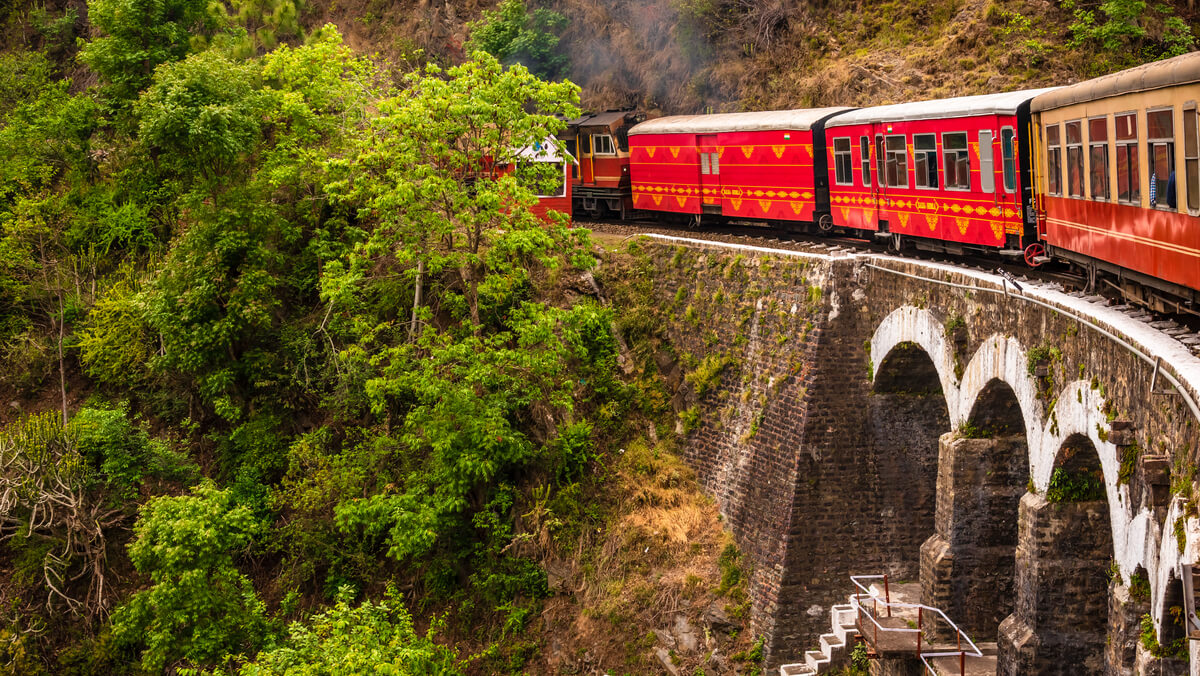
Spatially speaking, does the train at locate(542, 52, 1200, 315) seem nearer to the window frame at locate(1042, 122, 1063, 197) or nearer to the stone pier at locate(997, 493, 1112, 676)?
the window frame at locate(1042, 122, 1063, 197)


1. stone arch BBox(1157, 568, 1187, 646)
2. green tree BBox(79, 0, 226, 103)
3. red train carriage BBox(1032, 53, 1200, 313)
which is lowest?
stone arch BBox(1157, 568, 1187, 646)

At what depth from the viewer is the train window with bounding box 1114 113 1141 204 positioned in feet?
37.7

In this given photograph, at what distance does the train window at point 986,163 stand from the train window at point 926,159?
50.6 inches

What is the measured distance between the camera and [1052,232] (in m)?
15.0

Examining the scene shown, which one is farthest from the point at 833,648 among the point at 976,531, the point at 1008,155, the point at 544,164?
the point at 544,164

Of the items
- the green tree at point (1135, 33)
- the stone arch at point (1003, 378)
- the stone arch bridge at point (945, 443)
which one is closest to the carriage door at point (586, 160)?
the stone arch bridge at point (945, 443)

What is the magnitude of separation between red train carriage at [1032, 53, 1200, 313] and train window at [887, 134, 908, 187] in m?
3.99

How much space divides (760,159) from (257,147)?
11.6m

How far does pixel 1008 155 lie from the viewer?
1627cm

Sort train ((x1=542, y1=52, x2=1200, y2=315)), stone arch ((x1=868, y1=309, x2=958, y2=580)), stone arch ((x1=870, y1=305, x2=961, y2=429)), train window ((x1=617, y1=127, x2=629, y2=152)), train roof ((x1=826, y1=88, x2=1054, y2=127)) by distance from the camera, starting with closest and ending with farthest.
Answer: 1. train ((x1=542, y1=52, x2=1200, y2=315))
2. stone arch ((x1=870, y1=305, x2=961, y2=429))
3. train roof ((x1=826, y1=88, x2=1054, y2=127))
4. stone arch ((x1=868, y1=309, x2=958, y2=580))
5. train window ((x1=617, y1=127, x2=629, y2=152))

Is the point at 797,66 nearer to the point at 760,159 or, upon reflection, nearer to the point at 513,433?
the point at 760,159

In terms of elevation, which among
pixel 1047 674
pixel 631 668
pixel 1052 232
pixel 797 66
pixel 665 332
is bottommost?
pixel 631 668

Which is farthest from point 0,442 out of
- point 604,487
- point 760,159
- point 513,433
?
point 760,159

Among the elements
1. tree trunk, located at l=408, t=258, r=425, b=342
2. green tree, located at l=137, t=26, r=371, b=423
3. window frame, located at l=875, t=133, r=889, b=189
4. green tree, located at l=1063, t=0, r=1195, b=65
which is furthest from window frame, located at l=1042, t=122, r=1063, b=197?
green tree, located at l=137, t=26, r=371, b=423
